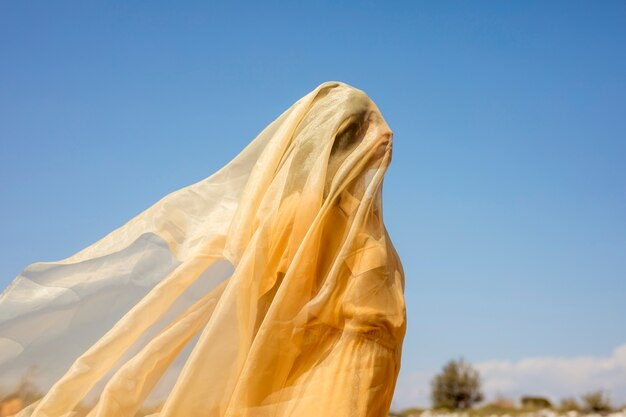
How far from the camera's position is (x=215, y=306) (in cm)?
445

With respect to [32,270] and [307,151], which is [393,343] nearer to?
[307,151]

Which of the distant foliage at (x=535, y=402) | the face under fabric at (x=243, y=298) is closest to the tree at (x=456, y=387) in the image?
the distant foliage at (x=535, y=402)

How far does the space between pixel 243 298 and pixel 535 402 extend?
13.5 m

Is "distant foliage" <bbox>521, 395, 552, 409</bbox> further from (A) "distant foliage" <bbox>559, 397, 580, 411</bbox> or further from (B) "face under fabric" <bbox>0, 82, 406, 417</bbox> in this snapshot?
(B) "face under fabric" <bbox>0, 82, 406, 417</bbox>

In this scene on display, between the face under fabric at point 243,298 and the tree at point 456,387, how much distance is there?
657 inches

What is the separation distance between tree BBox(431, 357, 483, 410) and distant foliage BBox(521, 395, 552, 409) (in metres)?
3.84

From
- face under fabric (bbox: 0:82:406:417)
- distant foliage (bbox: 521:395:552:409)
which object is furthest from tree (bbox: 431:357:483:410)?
face under fabric (bbox: 0:82:406:417)

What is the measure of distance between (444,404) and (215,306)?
53.2 ft

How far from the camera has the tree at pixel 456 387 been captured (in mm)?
20734

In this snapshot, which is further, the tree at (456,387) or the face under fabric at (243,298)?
the tree at (456,387)

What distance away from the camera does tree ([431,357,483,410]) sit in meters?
20.7

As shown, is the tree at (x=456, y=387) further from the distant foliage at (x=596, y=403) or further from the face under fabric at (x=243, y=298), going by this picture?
the face under fabric at (x=243, y=298)

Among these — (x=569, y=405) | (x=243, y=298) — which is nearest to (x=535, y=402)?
(x=569, y=405)

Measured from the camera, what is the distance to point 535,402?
1631 cm
